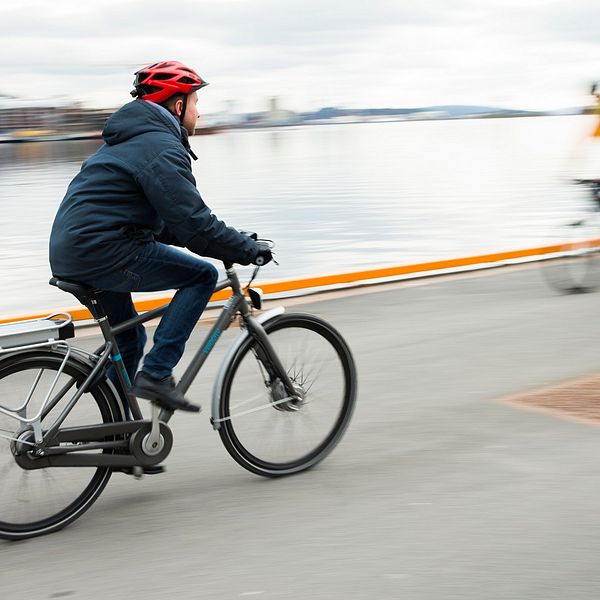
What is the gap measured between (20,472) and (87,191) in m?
1.17

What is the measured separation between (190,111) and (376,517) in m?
1.89

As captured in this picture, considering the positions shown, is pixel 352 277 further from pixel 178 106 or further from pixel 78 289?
pixel 78 289

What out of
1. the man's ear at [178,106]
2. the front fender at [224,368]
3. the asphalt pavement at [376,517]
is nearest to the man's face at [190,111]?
the man's ear at [178,106]

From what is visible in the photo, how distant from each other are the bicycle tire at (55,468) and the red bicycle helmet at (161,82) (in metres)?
1.16

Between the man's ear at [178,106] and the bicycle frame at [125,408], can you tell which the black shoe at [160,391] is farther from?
the man's ear at [178,106]

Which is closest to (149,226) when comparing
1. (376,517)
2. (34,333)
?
(34,333)

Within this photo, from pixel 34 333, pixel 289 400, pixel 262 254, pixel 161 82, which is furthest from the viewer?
pixel 289 400

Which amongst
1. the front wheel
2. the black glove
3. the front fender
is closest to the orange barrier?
the front wheel

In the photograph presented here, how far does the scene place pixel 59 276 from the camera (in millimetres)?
4340

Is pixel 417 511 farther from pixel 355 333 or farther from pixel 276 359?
pixel 355 333

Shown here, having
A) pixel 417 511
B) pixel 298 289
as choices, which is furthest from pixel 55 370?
pixel 298 289

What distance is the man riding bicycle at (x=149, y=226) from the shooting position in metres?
4.26

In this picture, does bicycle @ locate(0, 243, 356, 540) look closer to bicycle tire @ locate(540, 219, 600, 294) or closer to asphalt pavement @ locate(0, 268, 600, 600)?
asphalt pavement @ locate(0, 268, 600, 600)

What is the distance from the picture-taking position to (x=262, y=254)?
457 cm
